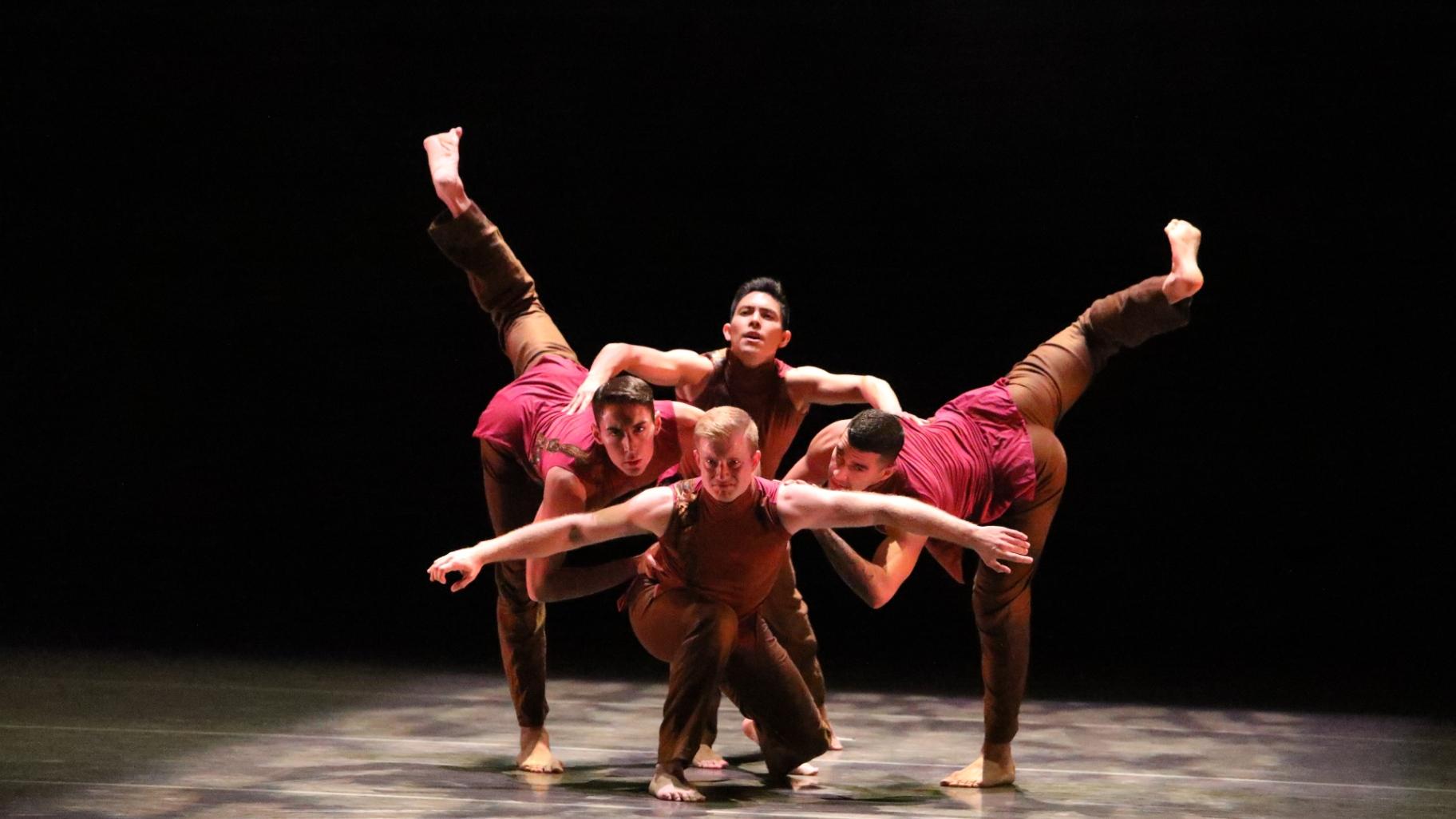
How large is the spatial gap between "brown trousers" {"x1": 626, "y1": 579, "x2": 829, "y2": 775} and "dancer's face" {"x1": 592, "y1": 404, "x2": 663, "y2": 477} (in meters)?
0.26

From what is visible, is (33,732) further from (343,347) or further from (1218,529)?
(1218,529)

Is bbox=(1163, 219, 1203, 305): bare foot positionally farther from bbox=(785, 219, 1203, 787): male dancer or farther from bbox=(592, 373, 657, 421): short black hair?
bbox=(592, 373, 657, 421): short black hair

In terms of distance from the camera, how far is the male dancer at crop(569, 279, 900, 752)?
3934 mm

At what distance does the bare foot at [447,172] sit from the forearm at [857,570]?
1.24 meters

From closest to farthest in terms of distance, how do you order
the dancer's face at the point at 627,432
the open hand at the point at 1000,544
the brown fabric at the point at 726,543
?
the open hand at the point at 1000,544 < the brown fabric at the point at 726,543 < the dancer's face at the point at 627,432

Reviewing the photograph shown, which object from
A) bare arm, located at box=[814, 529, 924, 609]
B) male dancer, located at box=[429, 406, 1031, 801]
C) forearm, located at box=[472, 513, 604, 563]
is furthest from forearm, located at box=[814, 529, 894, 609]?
forearm, located at box=[472, 513, 604, 563]

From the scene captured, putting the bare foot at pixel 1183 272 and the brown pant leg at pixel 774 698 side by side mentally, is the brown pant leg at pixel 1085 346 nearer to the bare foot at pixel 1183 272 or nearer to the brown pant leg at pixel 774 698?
the bare foot at pixel 1183 272

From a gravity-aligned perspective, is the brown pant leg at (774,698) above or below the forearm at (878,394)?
below

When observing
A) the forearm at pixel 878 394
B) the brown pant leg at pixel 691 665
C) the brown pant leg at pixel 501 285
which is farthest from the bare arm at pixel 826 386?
the brown pant leg at pixel 691 665

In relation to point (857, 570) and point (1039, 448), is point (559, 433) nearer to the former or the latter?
point (857, 570)

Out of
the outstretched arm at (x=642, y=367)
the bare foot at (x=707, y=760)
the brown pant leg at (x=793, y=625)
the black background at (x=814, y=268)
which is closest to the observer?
the outstretched arm at (x=642, y=367)

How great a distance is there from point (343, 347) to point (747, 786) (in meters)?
2.66

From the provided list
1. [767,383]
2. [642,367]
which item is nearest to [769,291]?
[767,383]

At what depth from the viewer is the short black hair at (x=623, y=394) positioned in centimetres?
339
